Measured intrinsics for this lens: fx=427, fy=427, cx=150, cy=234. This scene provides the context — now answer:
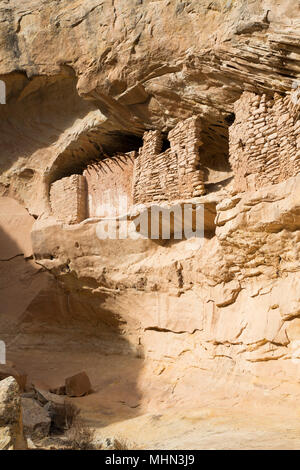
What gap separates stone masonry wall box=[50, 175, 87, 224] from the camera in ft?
30.6

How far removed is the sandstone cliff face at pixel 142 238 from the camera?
19.0 feet

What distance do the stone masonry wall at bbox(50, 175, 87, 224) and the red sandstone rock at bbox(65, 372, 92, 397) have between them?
3525 mm

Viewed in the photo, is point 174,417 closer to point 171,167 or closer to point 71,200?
point 171,167

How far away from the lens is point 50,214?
9992mm

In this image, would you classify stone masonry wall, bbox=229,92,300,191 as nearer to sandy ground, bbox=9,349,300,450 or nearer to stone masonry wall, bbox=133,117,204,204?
stone masonry wall, bbox=133,117,204,204

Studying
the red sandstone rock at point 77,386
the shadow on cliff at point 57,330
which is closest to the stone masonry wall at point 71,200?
the shadow on cliff at point 57,330

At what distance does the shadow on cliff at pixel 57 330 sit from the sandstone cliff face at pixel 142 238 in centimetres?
3

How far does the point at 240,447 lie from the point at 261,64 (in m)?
4.92

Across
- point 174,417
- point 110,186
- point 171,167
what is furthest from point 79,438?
point 110,186

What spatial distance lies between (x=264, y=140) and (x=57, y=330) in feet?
20.4

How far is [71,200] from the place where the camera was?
9492 millimetres
